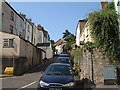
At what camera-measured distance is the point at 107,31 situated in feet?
26.2

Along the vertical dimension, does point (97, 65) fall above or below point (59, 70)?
above

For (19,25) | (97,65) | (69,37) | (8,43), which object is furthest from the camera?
(69,37)

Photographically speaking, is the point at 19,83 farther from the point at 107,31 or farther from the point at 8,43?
the point at 8,43

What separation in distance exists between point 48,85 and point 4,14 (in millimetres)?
17783

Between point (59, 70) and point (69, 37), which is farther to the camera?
point (69, 37)

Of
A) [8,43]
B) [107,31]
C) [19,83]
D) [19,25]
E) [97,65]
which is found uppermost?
[19,25]

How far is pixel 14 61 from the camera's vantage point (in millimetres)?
15961

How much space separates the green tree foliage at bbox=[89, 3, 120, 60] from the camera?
774 centimetres

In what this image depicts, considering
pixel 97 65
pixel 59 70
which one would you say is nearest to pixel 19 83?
pixel 59 70

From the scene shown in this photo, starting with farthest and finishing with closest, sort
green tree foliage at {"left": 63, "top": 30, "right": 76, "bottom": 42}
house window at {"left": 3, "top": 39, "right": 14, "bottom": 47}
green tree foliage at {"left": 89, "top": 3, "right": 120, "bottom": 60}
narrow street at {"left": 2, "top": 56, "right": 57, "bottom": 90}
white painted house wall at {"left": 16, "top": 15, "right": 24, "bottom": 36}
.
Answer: green tree foliage at {"left": 63, "top": 30, "right": 76, "bottom": 42} → white painted house wall at {"left": 16, "top": 15, "right": 24, "bottom": 36} → house window at {"left": 3, "top": 39, "right": 14, "bottom": 47} → narrow street at {"left": 2, "top": 56, "right": 57, "bottom": 90} → green tree foliage at {"left": 89, "top": 3, "right": 120, "bottom": 60}

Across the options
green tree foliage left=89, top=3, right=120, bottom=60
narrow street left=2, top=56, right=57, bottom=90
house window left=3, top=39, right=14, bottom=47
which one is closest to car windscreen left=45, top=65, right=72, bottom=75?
narrow street left=2, top=56, right=57, bottom=90

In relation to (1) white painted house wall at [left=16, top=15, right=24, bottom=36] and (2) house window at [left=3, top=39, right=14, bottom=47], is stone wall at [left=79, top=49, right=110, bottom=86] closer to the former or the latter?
(2) house window at [left=3, top=39, right=14, bottom=47]

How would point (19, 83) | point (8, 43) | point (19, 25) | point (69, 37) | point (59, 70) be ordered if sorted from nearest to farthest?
point (59, 70) → point (19, 83) → point (8, 43) → point (19, 25) → point (69, 37)

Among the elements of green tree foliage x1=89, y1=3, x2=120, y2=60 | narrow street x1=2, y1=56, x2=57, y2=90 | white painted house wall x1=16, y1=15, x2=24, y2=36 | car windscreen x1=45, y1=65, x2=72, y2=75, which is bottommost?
narrow street x1=2, y1=56, x2=57, y2=90
